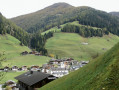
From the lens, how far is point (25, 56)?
179500 millimetres

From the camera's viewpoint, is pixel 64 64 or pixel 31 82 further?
pixel 64 64

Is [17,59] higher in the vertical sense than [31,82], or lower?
lower

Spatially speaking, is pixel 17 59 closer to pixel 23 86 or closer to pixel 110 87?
pixel 23 86

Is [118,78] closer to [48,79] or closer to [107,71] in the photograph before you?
[107,71]

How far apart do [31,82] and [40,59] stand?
13194 centimetres

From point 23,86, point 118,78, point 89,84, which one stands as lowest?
point 23,86

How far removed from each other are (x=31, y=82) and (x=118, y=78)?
31.8 m

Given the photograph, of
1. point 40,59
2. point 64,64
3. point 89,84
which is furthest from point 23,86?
point 40,59

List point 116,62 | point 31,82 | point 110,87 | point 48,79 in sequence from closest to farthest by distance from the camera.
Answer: point 110,87
point 116,62
point 31,82
point 48,79

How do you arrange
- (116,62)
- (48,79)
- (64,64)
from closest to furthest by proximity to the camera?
(116,62), (48,79), (64,64)

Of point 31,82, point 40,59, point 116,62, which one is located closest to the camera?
point 116,62

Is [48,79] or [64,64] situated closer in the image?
[48,79]

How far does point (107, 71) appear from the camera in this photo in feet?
61.6

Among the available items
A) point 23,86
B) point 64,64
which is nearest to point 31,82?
point 23,86
